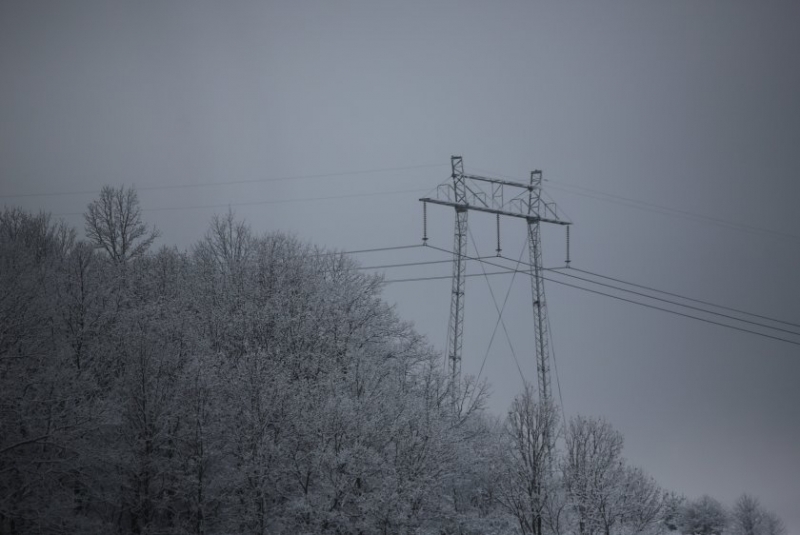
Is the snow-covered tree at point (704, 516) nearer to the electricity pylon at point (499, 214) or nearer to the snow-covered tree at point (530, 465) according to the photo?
the electricity pylon at point (499, 214)

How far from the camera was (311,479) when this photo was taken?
38.2 meters

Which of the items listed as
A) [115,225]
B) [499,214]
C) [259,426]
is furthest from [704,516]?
[259,426]

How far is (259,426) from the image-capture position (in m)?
37.6

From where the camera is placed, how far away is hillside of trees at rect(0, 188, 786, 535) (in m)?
35.5

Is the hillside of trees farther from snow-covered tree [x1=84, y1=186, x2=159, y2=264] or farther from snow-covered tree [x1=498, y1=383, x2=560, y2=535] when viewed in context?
snow-covered tree [x1=84, y1=186, x2=159, y2=264]

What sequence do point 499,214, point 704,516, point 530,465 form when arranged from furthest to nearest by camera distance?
point 704,516, point 499,214, point 530,465


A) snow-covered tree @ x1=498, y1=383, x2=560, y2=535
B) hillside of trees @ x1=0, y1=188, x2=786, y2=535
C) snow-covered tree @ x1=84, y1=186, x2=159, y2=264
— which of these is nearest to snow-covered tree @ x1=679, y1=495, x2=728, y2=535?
hillside of trees @ x1=0, y1=188, x2=786, y2=535

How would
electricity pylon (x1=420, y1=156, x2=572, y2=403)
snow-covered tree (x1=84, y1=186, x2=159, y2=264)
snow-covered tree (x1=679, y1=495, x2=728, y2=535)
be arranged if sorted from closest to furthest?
1. electricity pylon (x1=420, y1=156, x2=572, y2=403)
2. snow-covered tree (x1=84, y1=186, x2=159, y2=264)
3. snow-covered tree (x1=679, y1=495, x2=728, y2=535)

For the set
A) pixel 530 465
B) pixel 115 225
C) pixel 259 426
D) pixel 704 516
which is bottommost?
pixel 704 516

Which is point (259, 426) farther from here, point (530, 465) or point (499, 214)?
point (499, 214)

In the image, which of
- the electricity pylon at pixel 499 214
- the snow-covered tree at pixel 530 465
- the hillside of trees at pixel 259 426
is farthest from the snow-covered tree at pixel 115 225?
the snow-covered tree at pixel 530 465

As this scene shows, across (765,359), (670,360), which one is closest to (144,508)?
(670,360)

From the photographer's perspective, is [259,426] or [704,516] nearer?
[259,426]

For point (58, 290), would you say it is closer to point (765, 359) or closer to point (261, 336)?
point (261, 336)
